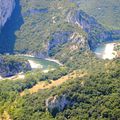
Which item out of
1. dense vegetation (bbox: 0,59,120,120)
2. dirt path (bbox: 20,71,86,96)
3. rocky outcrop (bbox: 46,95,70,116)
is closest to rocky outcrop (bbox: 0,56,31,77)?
dirt path (bbox: 20,71,86,96)

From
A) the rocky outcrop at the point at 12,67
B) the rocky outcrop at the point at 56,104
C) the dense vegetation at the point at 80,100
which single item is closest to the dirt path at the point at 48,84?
the dense vegetation at the point at 80,100

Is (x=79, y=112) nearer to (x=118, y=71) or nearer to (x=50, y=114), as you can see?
(x=50, y=114)

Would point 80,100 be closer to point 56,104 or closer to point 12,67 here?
point 56,104

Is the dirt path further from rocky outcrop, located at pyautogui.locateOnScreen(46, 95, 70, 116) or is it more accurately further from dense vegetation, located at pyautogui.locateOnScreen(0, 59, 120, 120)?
rocky outcrop, located at pyautogui.locateOnScreen(46, 95, 70, 116)

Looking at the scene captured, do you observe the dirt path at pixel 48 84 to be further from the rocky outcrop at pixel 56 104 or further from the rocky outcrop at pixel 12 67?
the rocky outcrop at pixel 12 67

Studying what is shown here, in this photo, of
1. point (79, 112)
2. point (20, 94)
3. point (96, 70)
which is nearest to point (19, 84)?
point (20, 94)

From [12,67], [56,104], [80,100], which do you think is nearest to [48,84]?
[80,100]

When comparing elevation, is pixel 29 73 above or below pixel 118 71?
below
